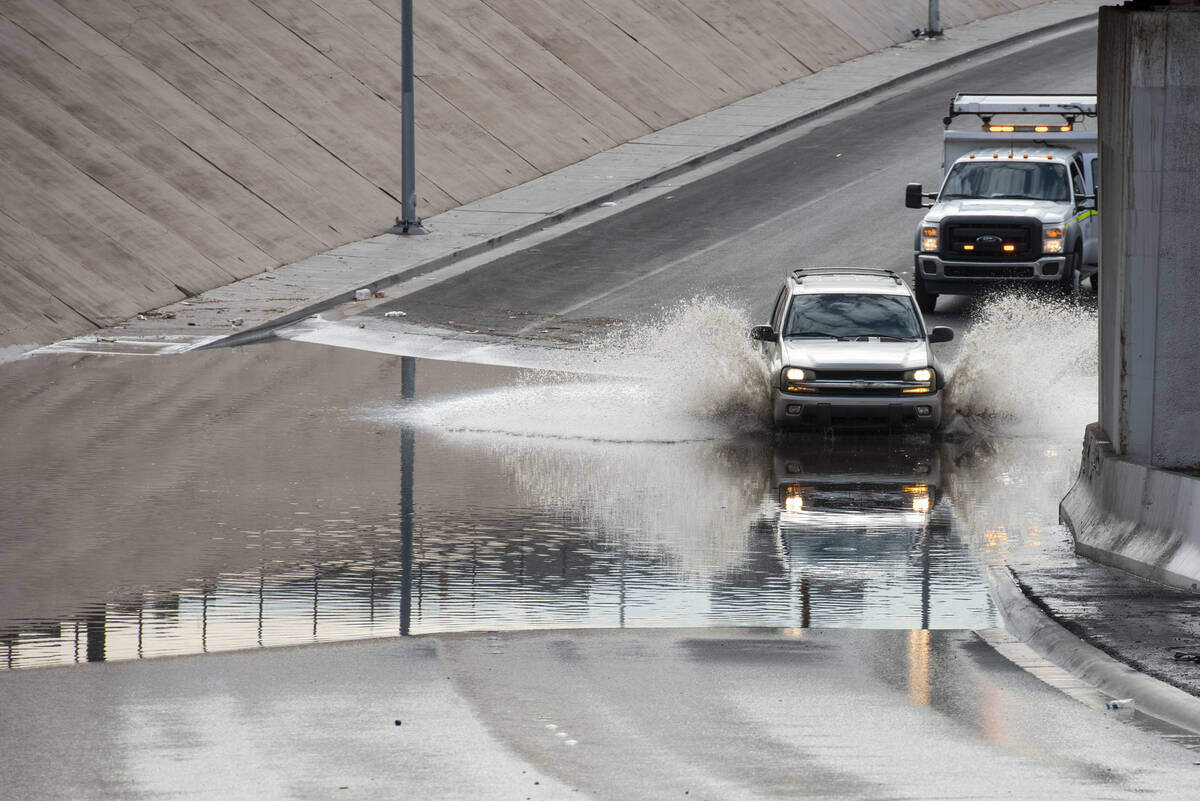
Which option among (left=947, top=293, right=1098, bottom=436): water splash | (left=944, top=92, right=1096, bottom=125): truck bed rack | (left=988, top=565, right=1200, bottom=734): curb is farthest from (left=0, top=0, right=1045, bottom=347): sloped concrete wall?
(left=988, top=565, right=1200, bottom=734): curb

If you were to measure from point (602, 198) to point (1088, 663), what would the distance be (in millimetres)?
26889

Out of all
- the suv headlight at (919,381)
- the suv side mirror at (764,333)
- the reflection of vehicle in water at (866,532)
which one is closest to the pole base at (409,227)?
the suv side mirror at (764,333)

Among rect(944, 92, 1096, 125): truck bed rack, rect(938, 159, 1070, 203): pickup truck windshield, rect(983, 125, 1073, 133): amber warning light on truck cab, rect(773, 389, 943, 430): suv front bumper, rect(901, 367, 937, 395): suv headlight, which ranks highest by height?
rect(944, 92, 1096, 125): truck bed rack

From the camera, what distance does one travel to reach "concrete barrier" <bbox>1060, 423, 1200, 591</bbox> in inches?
493

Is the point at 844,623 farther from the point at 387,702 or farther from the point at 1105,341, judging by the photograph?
the point at 1105,341

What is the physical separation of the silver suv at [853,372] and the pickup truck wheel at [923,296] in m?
8.06

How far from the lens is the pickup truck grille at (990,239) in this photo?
27.8m

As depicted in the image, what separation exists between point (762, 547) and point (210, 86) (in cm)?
2449

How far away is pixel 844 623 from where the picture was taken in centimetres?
1173

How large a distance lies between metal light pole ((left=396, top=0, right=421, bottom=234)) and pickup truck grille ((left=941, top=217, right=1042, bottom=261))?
10369 millimetres

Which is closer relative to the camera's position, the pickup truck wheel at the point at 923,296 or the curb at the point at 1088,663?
the curb at the point at 1088,663

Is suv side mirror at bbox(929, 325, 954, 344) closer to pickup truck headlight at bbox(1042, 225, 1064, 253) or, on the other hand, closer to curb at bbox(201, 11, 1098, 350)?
pickup truck headlight at bbox(1042, 225, 1064, 253)

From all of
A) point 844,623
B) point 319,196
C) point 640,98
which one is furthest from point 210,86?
point 844,623

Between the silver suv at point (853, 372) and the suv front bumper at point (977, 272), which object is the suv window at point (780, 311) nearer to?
the silver suv at point (853, 372)
